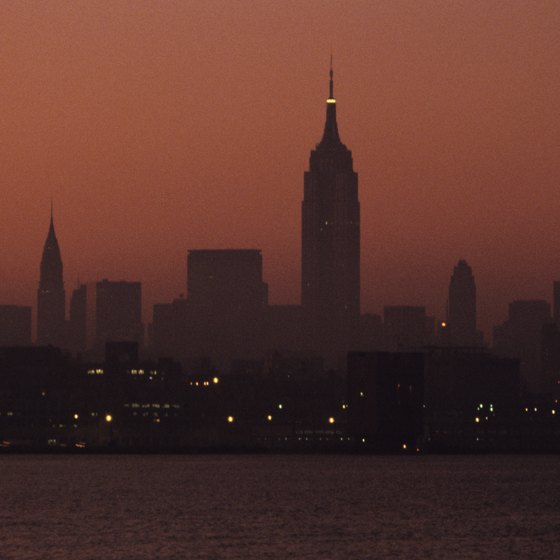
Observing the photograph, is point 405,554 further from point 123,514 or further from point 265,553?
point 123,514

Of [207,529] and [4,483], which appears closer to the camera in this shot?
[207,529]

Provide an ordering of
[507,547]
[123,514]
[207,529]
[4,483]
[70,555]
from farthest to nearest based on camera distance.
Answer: [4,483]
[123,514]
[207,529]
[507,547]
[70,555]

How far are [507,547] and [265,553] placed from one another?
16.8m

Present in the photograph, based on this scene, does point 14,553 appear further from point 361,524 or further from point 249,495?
point 249,495

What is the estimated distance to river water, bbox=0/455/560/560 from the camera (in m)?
119

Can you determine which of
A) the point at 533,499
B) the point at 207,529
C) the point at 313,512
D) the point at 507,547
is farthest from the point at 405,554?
the point at 533,499

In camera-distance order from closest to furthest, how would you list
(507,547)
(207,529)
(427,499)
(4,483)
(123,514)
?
(507,547) < (207,529) < (123,514) < (427,499) < (4,483)

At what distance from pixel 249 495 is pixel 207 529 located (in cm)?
4163

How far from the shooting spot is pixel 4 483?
198 meters

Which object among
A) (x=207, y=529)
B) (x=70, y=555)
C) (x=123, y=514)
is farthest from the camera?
(x=123, y=514)

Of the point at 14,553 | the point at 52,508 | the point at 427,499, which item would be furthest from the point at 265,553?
the point at 427,499

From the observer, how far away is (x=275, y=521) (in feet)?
464

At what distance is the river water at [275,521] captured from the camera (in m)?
119

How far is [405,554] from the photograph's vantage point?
11788cm
